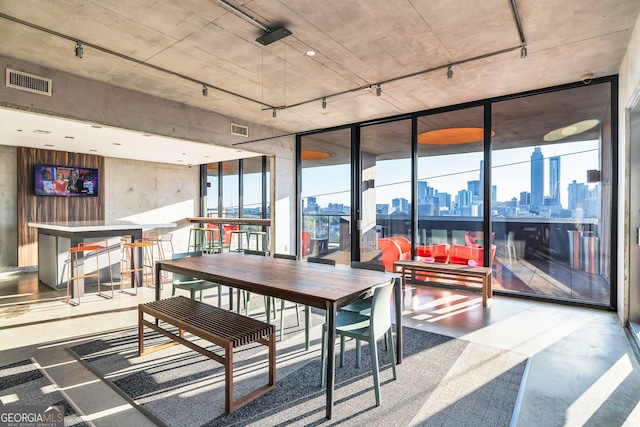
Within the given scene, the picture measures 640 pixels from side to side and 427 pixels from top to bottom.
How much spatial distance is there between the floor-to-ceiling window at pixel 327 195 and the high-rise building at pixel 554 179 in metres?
3.35

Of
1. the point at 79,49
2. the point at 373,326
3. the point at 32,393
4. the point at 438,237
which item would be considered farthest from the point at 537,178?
the point at 32,393

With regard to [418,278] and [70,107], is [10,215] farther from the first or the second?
[418,278]

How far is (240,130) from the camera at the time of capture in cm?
621

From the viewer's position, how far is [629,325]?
3.62 metres

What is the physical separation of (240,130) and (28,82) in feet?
9.96

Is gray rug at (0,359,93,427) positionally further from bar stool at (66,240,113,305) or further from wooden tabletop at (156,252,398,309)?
bar stool at (66,240,113,305)

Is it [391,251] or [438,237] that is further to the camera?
[391,251]

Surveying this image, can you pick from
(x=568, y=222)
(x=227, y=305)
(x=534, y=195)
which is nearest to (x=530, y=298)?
(x=568, y=222)

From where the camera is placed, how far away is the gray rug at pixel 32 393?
2.15m

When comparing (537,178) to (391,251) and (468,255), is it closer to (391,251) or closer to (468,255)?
A: (468,255)

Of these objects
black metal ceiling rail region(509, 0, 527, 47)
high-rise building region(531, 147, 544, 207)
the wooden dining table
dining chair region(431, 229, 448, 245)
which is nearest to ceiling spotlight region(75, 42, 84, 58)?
the wooden dining table

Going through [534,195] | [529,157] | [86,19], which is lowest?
[534,195]

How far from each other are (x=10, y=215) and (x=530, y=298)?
383 inches

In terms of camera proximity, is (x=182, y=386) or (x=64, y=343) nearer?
(x=182, y=386)
